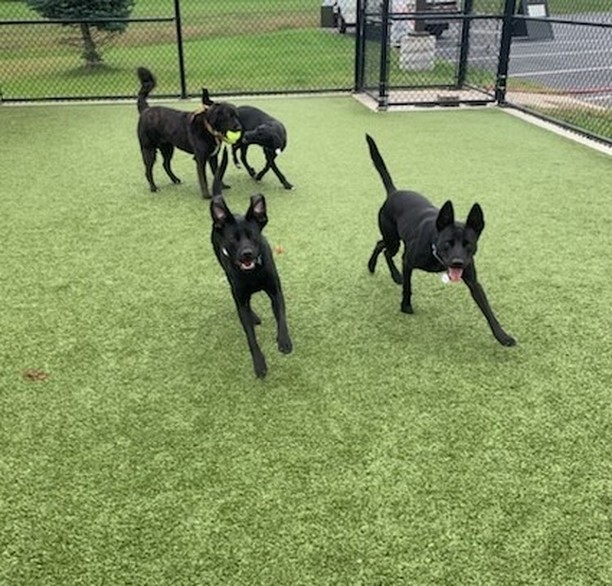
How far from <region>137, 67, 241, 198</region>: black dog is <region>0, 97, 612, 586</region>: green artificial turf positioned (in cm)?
49

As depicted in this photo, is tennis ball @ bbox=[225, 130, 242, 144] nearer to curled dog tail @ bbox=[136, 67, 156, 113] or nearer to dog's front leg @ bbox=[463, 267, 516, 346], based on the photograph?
curled dog tail @ bbox=[136, 67, 156, 113]

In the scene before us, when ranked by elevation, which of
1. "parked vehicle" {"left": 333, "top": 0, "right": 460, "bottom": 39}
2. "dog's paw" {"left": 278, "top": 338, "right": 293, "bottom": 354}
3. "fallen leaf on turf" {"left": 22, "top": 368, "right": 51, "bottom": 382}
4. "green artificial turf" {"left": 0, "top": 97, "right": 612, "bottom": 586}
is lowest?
"fallen leaf on turf" {"left": 22, "top": 368, "right": 51, "bottom": 382}

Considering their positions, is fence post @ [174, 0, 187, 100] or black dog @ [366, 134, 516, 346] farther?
fence post @ [174, 0, 187, 100]

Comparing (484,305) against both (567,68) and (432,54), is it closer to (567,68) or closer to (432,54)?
(432,54)

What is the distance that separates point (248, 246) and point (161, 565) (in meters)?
1.22

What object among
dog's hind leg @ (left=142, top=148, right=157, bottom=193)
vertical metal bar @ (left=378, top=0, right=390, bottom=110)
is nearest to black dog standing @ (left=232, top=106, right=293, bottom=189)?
dog's hind leg @ (left=142, top=148, right=157, bottom=193)

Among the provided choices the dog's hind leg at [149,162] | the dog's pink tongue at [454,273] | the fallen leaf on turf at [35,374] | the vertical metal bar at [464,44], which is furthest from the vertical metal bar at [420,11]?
the fallen leaf on turf at [35,374]

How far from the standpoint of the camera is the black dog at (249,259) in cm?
256

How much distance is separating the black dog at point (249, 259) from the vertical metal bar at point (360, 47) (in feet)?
23.7

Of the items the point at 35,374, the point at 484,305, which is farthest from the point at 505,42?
the point at 35,374

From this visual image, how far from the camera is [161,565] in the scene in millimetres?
1843

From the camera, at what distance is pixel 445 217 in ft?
8.67

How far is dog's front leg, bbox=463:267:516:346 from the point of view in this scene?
9.28 ft

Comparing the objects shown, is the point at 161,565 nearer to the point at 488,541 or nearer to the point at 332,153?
the point at 488,541
